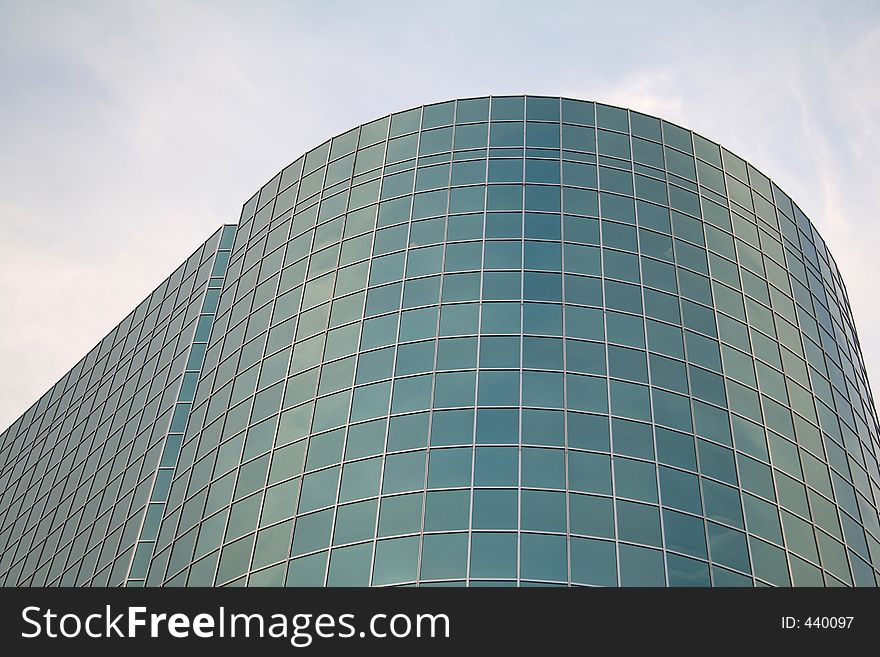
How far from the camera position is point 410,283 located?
47312 mm

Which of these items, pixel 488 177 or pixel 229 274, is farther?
pixel 229 274

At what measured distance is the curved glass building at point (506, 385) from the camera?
39375 mm

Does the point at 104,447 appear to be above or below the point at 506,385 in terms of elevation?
above

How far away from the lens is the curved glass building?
129ft

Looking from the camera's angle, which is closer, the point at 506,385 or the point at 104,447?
the point at 506,385

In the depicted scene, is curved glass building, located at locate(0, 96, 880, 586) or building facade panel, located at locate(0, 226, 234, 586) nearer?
curved glass building, located at locate(0, 96, 880, 586)

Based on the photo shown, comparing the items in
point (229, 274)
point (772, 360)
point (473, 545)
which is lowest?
point (473, 545)

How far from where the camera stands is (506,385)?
4253 cm

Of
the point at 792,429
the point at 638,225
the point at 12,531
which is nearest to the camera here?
the point at 792,429

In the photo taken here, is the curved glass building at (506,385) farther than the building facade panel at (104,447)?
No
